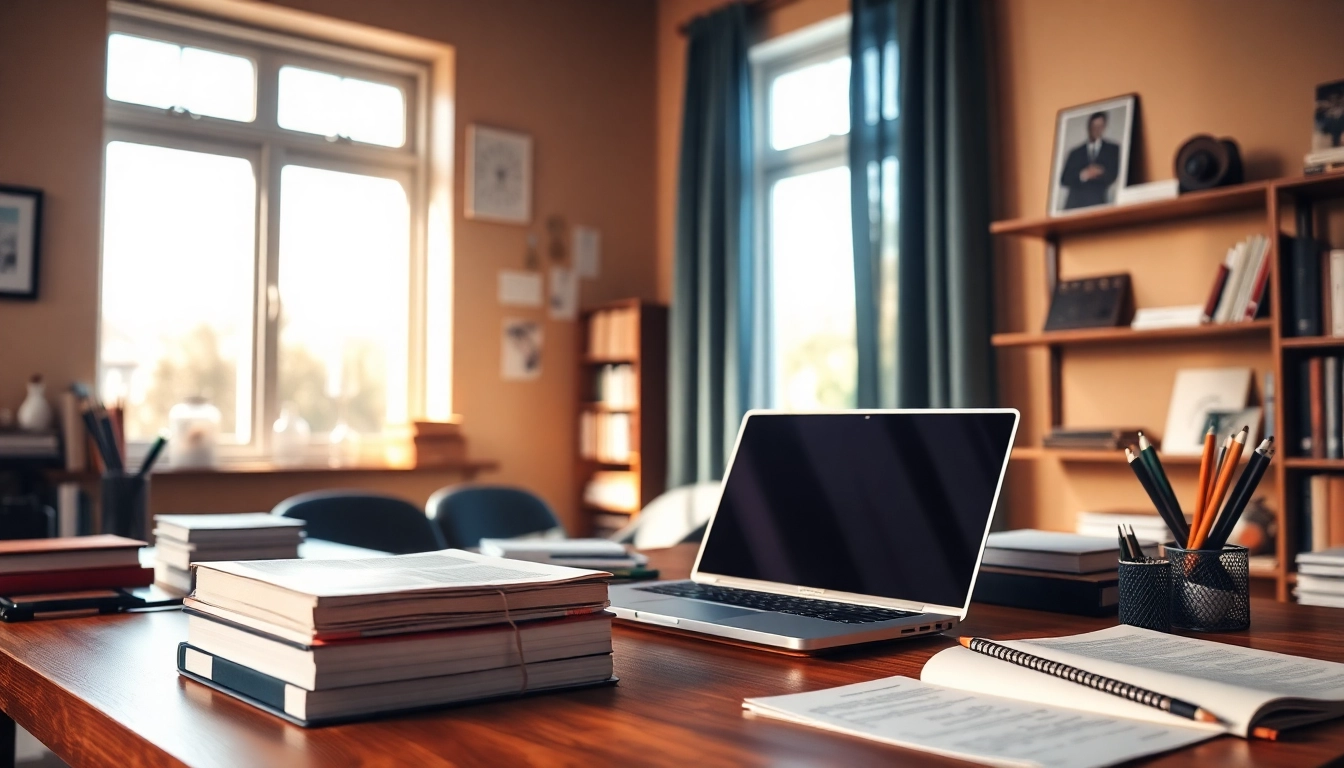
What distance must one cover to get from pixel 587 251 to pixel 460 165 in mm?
737

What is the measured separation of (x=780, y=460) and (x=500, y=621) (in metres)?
0.60

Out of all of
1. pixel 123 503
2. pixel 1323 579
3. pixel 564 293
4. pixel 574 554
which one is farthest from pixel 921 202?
pixel 123 503

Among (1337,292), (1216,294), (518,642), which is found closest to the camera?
(518,642)

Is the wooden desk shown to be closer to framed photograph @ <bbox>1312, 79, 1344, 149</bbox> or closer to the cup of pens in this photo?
the cup of pens

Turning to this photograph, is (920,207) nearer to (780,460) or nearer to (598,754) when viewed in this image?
(780,460)

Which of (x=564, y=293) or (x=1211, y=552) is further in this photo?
(x=564, y=293)

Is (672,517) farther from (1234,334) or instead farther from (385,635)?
(385,635)

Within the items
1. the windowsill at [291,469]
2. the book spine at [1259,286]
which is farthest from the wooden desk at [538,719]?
the windowsill at [291,469]

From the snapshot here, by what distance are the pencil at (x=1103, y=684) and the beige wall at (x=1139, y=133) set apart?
2.78 m

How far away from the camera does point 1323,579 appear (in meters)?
1.65

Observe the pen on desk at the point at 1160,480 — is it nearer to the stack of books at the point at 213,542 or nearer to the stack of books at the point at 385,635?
the stack of books at the point at 385,635

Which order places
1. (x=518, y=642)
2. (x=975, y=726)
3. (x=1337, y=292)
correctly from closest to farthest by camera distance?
(x=975, y=726), (x=518, y=642), (x=1337, y=292)

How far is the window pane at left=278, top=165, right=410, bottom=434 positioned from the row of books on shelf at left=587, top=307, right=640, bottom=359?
0.85 m

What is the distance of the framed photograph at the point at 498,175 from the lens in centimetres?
486
